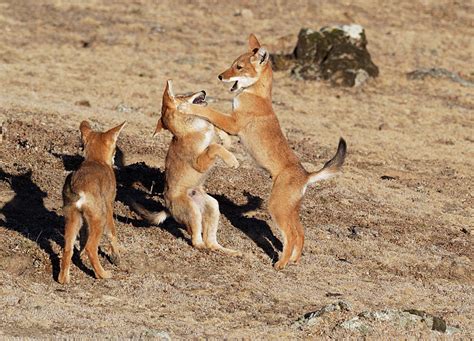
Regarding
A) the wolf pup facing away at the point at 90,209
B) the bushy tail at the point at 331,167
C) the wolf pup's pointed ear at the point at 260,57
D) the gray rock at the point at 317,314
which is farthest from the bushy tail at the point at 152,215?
the gray rock at the point at 317,314

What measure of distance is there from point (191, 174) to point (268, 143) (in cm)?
95

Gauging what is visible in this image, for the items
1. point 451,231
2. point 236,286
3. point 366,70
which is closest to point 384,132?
point 366,70

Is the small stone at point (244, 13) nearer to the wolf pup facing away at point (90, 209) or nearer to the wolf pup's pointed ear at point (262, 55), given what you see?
the wolf pup's pointed ear at point (262, 55)

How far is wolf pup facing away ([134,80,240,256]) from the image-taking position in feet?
33.8

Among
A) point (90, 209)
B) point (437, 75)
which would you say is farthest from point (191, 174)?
point (437, 75)

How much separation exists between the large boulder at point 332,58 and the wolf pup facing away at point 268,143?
33.7ft

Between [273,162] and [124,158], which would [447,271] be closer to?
[273,162]

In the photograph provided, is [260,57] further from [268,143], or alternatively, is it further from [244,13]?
[244,13]

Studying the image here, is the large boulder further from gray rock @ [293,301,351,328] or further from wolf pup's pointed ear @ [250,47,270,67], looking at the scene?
gray rock @ [293,301,351,328]

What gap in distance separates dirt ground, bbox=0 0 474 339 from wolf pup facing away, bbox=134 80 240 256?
0.82 feet

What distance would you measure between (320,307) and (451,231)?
12.6 ft

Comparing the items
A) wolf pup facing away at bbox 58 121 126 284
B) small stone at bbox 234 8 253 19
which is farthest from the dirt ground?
small stone at bbox 234 8 253 19

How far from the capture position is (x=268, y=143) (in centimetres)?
1059

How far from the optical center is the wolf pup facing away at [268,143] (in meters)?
10.2
